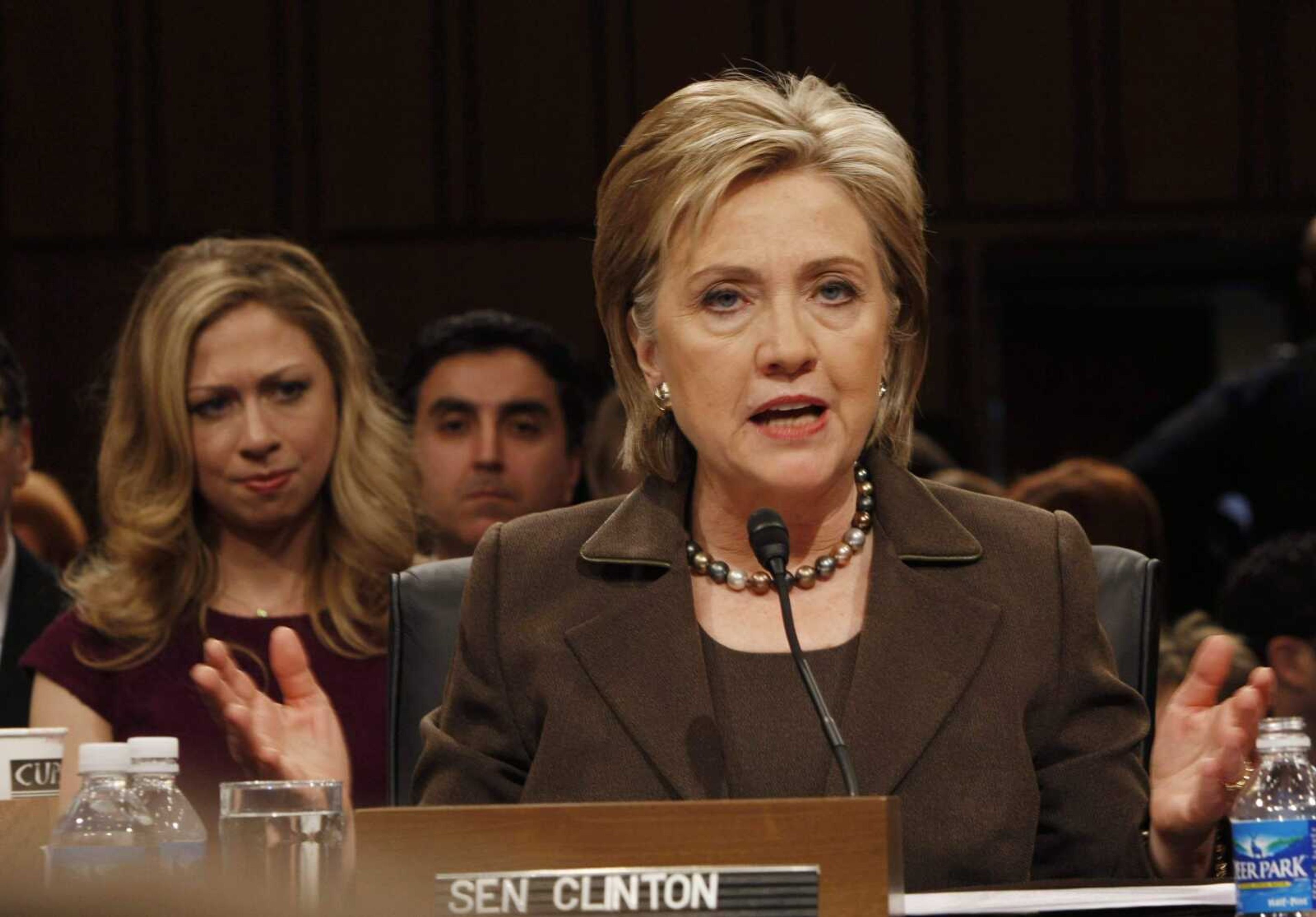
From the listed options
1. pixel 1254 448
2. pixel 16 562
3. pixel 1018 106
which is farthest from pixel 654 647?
→ pixel 1018 106

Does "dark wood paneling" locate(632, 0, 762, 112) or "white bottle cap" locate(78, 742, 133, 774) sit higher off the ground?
"dark wood paneling" locate(632, 0, 762, 112)

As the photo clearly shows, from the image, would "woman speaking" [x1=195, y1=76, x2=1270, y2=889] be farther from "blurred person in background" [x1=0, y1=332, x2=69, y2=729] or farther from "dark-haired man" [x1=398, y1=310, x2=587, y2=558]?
"dark-haired man" [x1=398, y1=310, x2=587, y2=558]

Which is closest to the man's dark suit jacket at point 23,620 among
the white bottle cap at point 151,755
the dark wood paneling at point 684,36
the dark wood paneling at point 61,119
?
the white bottle cap at point 151,755

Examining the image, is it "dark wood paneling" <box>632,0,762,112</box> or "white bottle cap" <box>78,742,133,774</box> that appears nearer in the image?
"white bottle cap" <box>78,742,133,774</box>

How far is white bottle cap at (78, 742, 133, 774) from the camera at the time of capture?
149cm

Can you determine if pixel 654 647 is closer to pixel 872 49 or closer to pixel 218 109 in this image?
pixel 872 49

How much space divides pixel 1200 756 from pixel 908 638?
0.98ft

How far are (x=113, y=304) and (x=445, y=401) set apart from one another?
2985mm

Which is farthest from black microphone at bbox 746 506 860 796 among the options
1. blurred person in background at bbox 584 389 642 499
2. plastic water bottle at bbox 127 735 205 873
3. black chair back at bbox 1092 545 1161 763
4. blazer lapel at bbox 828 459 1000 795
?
blurred person in background at bbox 584 389 642 499

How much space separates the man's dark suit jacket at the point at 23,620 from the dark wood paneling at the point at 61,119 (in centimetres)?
315

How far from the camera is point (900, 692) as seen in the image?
176cm

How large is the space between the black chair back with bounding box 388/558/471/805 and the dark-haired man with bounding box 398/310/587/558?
3.81ft

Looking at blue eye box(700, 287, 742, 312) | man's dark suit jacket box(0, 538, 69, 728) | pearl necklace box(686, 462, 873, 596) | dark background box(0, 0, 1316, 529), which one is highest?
dark background box(0, 0, 1316, 529)

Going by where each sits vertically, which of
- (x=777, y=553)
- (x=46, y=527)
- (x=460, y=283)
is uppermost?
(x=460, y=283)
